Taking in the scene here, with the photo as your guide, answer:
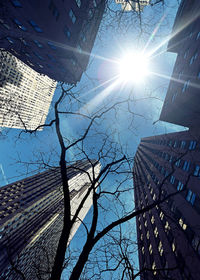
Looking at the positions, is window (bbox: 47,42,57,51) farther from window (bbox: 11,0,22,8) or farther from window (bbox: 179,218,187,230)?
window (bbox: 179,218,187,230)

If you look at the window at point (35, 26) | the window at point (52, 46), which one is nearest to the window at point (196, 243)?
the window at point (35, 26)

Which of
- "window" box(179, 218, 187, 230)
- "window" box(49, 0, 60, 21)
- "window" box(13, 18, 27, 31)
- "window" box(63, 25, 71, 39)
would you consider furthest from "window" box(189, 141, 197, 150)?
"window" box(13, 18, 27, 31)

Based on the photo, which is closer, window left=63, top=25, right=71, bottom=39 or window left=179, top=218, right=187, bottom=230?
window left=179, top=218, right=187, bottom=230

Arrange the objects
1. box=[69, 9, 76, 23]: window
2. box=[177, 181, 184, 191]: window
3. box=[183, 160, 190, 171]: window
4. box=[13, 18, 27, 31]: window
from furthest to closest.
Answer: box=[183, 160, 190, 171]: window → box=[177, 181, 184, 191]: window → box=[69, 9, 76, 23]: window → box=[13, 18, 27, 31]: window

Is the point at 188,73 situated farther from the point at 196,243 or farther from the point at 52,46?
the point at 52,46

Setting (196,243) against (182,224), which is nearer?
(196,243)

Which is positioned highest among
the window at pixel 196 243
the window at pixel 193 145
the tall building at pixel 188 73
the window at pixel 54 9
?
the tall building at pixel 188 73

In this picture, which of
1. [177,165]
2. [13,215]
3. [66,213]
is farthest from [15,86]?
[66,213]

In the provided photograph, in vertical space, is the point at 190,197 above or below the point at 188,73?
below

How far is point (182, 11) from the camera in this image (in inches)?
1134

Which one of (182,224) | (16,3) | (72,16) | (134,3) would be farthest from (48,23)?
(182,224)

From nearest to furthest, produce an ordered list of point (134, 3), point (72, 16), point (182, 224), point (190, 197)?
point (134, 3), point (182, 224), point (190, 197), point (72, 16)

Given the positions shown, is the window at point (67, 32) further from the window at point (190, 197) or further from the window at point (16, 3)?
the window at point (190, 197)

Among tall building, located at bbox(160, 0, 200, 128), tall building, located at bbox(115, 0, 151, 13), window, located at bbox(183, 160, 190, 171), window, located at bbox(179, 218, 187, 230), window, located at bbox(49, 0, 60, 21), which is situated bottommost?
tall building, located at bbox(115, 0, 151, 13)
